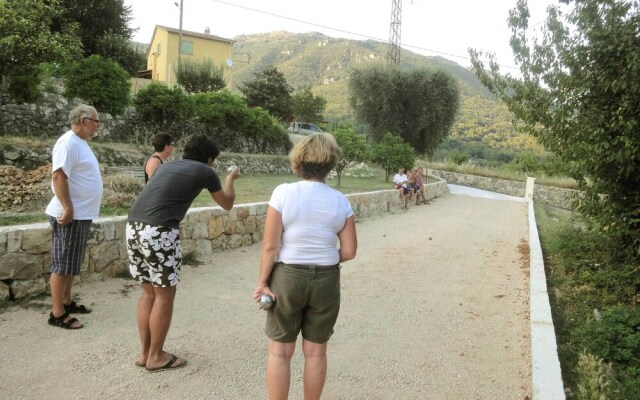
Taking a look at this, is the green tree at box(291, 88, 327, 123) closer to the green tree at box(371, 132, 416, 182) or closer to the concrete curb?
the green tree at box(371, 132, 416, 182)

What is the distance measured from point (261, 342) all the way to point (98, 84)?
12.3m

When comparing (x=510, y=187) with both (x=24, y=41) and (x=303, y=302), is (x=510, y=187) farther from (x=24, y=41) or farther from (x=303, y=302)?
(x=303, y=302)

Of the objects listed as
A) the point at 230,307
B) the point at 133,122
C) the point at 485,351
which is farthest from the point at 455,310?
the point at 133,122

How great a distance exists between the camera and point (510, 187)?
31.7 metres

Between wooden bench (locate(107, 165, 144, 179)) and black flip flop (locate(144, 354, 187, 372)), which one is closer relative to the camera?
black flip flop (locate(144, 354, 187, 372))

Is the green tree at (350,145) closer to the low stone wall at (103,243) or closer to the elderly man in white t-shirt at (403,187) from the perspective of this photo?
the elderly man in white t-shirt at (403,187)

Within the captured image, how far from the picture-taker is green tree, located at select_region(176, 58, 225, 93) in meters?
29.1

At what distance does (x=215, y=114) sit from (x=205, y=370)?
15756 mm

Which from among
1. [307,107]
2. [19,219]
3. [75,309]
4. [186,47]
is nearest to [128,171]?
[19,219]

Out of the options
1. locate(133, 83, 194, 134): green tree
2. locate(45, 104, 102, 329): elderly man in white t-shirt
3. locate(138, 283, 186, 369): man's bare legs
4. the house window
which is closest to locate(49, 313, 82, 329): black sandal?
locate(45, 104, 102, 329): elderly man in white t-shirt

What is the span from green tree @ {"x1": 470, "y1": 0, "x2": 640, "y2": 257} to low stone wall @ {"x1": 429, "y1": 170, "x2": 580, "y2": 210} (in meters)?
21.8

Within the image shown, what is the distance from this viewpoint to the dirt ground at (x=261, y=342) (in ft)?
9.86

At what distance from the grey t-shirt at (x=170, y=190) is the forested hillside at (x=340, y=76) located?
47.5 m

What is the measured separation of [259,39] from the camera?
520 feet
